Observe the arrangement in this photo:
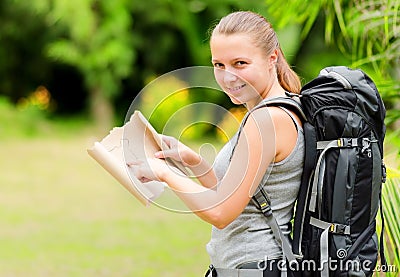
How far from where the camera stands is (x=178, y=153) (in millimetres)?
1691

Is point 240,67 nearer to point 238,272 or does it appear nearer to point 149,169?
point 149,169

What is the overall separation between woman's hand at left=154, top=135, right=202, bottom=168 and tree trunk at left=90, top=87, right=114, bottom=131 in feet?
39.8

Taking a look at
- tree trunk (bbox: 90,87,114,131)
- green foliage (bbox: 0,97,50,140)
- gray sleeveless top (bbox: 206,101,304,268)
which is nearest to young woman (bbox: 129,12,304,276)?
gray sleeveless top (bbox: 206,101,304,268)

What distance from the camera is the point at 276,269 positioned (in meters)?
1.73

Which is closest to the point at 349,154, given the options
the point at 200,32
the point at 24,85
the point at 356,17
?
the point at 356,17

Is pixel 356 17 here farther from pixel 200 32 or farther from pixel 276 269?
pixel 200 32

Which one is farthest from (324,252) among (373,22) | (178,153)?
(373,22)

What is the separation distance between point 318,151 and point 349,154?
0.07 meters

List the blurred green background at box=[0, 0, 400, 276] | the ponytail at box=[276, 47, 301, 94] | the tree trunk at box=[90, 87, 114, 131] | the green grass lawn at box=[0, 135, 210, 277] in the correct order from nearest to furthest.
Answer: the ponytail at box=[276, 47, 301, 94] < the blurred green background at box=[0, 0, 400, 276] < the green grass lawn at box=[0, 135, 210, 277] < the tree trunk at box=[90, 87, 114, 131]

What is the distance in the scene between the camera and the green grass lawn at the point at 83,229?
217 inches

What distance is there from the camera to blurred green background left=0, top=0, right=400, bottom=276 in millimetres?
3154

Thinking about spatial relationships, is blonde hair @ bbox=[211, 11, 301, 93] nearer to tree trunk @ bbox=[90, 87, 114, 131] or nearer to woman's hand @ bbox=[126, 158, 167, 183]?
woman's hand @ bbox=[126, 158, 167, 183]

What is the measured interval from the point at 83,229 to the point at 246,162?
17.3ft

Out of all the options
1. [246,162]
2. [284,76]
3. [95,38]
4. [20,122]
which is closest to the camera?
[246,162]
